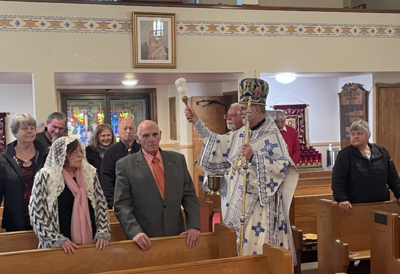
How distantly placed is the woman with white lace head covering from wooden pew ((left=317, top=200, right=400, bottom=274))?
1.89 metres

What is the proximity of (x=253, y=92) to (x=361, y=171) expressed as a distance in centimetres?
137

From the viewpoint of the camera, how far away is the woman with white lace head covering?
2.37 m

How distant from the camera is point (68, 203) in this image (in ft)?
8.23

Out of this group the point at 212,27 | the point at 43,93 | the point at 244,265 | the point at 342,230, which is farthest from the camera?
the point at 212,27

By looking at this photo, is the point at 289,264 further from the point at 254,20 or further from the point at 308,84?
the point at 308,84

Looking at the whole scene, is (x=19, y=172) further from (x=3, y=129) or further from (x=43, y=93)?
(x=3, y=129)

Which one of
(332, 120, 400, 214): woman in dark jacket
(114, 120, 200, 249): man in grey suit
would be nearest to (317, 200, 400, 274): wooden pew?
(332, 120, 400, 214): woman in dark jacket

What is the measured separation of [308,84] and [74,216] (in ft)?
22.9

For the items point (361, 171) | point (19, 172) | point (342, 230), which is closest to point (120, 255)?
point (19, 172)

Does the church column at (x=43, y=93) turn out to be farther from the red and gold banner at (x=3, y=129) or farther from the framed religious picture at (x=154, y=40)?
the red and gold banner at (x=3, y=129)

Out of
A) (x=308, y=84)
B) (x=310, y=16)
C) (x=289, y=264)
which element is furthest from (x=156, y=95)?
(x=289, y=264)

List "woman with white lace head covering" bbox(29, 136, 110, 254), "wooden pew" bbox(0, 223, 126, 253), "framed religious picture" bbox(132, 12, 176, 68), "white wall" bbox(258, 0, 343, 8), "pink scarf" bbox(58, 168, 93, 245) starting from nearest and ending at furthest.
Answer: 1. "woman with white lace head covering" bbox(29, 136, 110, 254)
2. "pink scarf" bbox(58, 168, 93, 245)
3. "wooden pew" bbox(0, 223, 126, 253)
4. "framed religious picture" bbox(132, 12, 176, 68)
5. "white wall" bbox(258, 0, 343, 8)

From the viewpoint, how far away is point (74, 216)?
2.48m

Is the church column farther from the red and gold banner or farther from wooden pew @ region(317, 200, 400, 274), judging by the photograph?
wooden pew @ region(317, 200, 400, 274)
